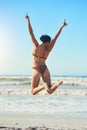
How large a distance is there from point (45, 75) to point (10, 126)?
16.5ft

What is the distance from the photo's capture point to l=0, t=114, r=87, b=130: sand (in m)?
13.9

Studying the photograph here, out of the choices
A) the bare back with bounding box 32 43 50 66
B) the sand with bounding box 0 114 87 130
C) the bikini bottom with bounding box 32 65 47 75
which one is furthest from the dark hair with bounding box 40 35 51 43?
the sand with bounding box 0 114 87 130

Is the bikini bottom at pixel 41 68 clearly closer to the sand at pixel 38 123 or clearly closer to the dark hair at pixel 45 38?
the dark hair at pixel 45 38

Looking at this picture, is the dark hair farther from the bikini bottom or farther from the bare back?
the bikini bottom

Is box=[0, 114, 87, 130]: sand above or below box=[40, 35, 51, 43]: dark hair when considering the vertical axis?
below

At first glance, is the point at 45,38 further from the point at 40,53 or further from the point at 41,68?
the point at 41,68

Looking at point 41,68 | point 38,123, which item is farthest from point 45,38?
point 38,123

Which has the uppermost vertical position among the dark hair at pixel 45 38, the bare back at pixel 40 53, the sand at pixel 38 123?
the dark hair at pixel 45 38

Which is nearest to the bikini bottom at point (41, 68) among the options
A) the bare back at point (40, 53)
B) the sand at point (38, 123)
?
the bare back at point (40, 53)

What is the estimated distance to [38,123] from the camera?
1478 cm

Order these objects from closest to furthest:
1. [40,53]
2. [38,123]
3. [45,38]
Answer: [45,38] → [40,53] → [38,123]

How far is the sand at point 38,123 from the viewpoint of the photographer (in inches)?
548

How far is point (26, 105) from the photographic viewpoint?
20.1 meters

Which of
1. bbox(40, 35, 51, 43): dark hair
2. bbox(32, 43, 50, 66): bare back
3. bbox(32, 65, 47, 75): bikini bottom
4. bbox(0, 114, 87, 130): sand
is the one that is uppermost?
bbox(40, 35, 51, 43): dark hair
